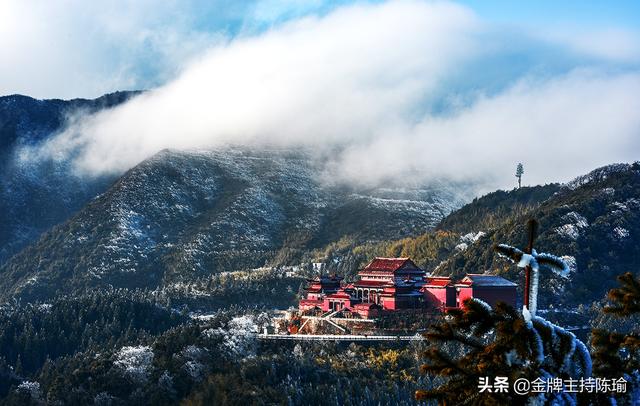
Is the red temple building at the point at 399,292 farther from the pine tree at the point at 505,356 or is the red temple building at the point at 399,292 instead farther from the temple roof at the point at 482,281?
the pine tree at the point at 505,356

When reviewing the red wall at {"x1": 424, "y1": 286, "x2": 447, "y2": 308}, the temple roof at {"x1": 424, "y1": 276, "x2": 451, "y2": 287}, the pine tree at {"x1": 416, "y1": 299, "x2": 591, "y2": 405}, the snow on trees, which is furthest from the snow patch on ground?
the snow on trees

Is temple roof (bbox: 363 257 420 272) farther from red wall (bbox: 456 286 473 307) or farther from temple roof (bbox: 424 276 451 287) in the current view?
red wall (bbox: 456 286 473 307)

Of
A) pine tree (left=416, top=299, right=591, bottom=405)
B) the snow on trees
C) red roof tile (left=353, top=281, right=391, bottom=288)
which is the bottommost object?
pine tree (left=416, top=299, right=591, bottom=405)

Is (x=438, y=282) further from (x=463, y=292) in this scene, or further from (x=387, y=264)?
(x=387, y=264)

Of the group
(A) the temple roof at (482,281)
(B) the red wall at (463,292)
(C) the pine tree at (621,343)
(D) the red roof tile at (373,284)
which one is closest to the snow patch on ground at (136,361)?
(D) the red roof tile at (373,284)

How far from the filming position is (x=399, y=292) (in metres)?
151

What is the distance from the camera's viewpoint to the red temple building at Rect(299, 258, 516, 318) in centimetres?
14938

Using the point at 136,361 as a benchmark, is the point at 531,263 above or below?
above

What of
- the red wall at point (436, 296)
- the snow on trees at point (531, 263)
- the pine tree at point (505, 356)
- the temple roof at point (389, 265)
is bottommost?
the pine tree at point (505, 356)

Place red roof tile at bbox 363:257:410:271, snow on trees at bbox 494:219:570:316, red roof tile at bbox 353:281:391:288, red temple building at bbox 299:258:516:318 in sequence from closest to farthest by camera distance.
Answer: snow on trees at bbox 494:219:570:316 → red temple building at bbox 299:258:516:318 → red roof tile at bbox 353:281:391:288 → red roof tile at bbox 363:257:410:271

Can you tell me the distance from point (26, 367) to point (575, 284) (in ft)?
Answer: 327

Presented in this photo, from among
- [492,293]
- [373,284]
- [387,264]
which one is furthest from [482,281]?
[373,284]

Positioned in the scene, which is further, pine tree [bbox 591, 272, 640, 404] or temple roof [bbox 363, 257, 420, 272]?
temple roof [bbox 363, 257, 420, 272]

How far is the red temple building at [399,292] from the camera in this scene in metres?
149
